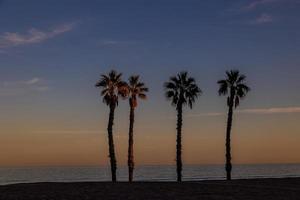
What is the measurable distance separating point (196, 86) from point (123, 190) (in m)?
33.4

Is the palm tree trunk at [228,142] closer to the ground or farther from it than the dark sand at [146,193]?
farther from it

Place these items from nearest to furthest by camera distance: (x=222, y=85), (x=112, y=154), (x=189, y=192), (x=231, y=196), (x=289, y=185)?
1. (x=231, y=196)
2. (x=189, y=192)
3. (x=289, y=185)
4. (x=112, y=154)
5. (x=222, y=85)

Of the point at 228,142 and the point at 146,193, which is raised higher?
the point at 228,142

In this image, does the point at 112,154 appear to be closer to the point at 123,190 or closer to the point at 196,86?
the point at 196,86

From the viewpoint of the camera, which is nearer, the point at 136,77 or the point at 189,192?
the point at 189,192

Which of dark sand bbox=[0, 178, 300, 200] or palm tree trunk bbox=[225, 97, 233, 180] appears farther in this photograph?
palm tree trunk bbox=[225, 97, 233, 180]

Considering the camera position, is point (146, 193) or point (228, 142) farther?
point (228, 142)

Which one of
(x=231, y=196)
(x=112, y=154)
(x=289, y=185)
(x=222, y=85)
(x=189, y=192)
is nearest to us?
(x=231, y=196)

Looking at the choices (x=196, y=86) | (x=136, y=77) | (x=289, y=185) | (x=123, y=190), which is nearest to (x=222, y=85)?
(x=196, y=86)

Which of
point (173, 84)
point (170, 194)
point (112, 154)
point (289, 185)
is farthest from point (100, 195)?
point (173, 84)

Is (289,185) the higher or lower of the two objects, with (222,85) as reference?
lower

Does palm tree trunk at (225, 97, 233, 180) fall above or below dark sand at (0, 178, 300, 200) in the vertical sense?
above

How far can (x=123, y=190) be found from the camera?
39188mm

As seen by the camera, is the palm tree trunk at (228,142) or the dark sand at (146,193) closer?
the dark sand at (146,193)
